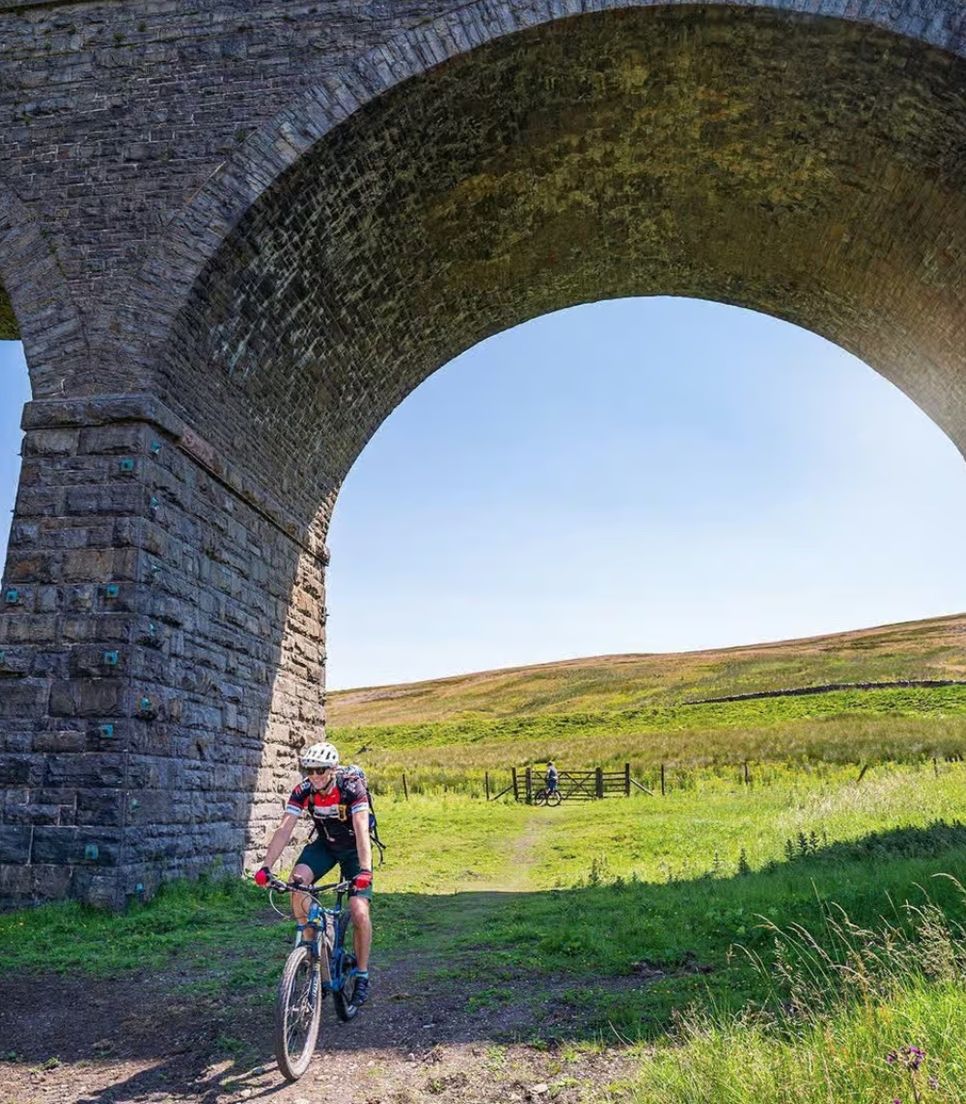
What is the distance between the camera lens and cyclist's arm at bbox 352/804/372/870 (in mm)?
5267

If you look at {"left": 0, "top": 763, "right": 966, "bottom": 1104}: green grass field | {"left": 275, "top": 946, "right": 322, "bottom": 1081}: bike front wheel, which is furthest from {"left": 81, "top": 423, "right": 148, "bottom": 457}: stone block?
{"left": 275, "top": 946, "right": 322, "bottom": 1081}: bike front wheel

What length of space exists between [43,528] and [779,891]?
7741mm

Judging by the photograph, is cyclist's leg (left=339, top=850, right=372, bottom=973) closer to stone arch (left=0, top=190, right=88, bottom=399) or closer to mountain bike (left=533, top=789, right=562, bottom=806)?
stone arch (left=0, top=190, right=88, bottom=399)

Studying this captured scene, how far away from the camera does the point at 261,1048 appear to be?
203 inches

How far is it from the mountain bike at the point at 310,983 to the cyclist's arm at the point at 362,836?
0.21m

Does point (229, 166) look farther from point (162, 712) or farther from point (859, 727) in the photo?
point (859, 727)

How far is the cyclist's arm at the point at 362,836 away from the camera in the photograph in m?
5.27

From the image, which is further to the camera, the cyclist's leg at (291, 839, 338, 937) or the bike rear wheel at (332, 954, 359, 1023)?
the bike rear wheel at (332, 954, 359, 1023)

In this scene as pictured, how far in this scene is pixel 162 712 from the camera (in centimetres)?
908

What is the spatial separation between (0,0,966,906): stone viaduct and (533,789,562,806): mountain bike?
19.8m

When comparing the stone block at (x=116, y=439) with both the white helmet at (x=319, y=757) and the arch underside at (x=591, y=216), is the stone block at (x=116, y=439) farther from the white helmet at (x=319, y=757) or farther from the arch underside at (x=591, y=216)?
the white helmet at (x=319, y=757)

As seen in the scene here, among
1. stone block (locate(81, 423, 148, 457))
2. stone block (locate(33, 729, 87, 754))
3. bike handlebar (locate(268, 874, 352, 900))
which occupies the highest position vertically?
stone block (locate(81, 423, 148, 457))

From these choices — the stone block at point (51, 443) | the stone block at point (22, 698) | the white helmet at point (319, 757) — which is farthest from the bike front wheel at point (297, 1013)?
the stone block at point (51, 443)

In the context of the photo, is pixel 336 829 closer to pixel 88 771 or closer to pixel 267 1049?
pixel 267 1049
